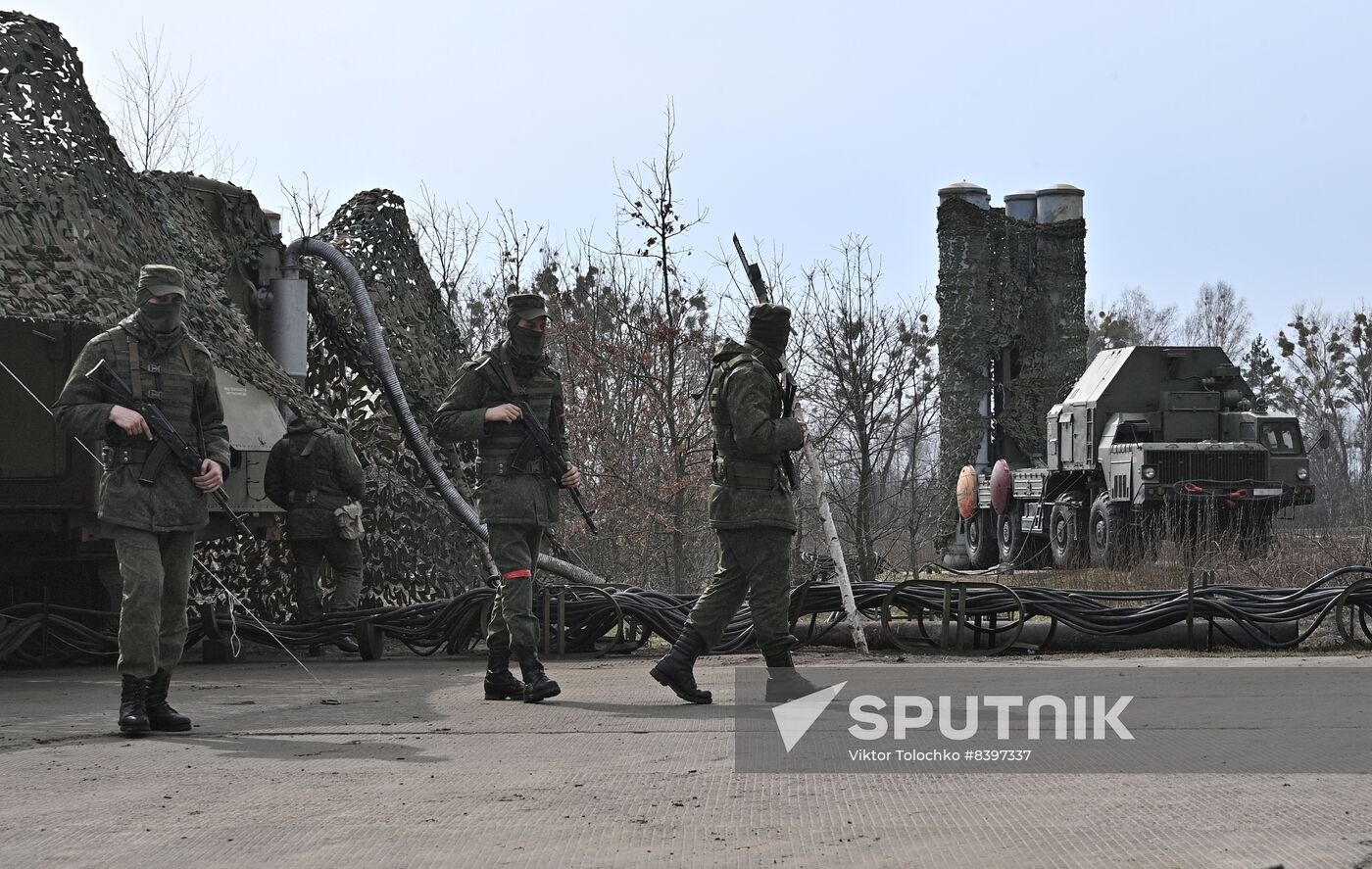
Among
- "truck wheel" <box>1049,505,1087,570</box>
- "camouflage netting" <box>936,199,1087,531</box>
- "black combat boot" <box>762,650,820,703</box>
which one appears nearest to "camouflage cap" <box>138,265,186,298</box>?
"black combat boot" <box>762,650,820,703</box>

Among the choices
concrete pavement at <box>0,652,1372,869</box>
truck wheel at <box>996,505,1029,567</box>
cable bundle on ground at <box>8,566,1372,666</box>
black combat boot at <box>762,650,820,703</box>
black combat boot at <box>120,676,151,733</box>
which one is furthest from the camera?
truck wheel at <box>996,505,1029,567</box>

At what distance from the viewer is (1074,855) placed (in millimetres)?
3895

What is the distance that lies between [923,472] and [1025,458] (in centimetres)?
650

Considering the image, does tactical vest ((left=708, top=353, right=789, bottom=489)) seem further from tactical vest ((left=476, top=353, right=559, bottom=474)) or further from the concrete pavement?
the concrete pavement

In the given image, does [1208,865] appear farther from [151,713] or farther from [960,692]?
[151,713]

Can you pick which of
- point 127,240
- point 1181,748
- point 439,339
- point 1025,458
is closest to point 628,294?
point 439,339

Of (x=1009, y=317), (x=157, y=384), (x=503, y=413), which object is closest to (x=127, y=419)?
(x=157, y=384)

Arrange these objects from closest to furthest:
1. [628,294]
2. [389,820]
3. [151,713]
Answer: [389,820] < [151,713] < [628,294]

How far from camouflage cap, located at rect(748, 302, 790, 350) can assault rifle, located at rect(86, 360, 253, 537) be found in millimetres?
2646

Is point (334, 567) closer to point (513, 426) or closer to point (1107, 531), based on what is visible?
point (513, 426)

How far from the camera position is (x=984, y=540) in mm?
29422

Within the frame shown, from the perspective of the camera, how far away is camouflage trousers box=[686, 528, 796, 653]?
7.56m

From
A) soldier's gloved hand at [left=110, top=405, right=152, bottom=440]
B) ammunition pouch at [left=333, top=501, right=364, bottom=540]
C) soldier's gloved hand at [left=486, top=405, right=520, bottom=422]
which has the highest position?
soldier's gloved hand at [left=486, top=405, right=520, bottom=422]

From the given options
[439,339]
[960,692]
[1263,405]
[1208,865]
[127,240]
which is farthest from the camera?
[1263,405]
